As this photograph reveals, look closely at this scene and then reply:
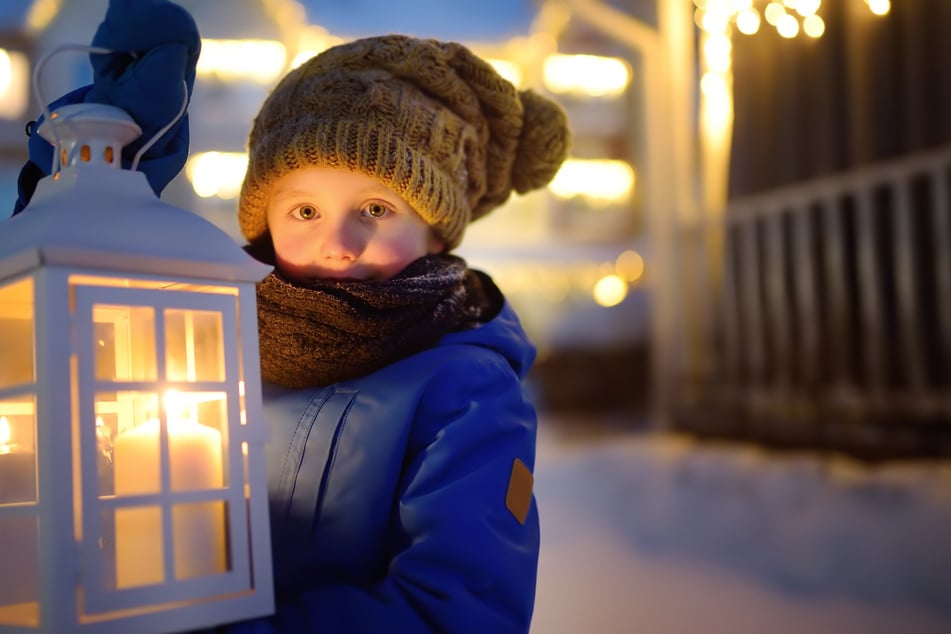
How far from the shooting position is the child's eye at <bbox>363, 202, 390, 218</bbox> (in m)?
0.89

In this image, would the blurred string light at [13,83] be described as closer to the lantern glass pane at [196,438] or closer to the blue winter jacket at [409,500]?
the blue winter jacket at [409,500]

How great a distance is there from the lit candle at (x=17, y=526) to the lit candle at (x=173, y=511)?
0.26ft

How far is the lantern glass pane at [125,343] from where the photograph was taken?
567 mm

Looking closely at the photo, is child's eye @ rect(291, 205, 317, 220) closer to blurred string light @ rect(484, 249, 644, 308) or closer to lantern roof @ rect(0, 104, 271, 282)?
lantern roof @ rect(0, 104, 271, 282)

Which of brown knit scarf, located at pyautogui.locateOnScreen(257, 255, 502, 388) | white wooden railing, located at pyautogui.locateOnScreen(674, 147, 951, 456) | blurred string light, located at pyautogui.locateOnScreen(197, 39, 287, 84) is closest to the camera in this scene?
brown knit scarf, located at pyautogui.locateOnScreen(257, 255, 502, 388)

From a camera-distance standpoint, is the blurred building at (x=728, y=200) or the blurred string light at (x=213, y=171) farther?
the blurred string light at (x=213, y=171)

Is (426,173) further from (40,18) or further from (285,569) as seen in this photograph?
(40,18)

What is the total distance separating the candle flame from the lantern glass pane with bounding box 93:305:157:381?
0.09m

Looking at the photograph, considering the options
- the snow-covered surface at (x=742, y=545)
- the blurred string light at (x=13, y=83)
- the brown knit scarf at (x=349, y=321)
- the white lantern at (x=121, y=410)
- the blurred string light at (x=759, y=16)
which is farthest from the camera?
the blurred string light at (x=13, y=83)

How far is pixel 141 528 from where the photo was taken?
1.82 ft

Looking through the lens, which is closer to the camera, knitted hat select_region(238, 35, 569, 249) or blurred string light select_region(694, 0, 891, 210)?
knitted hat select_region(238, 35, 569, 249)

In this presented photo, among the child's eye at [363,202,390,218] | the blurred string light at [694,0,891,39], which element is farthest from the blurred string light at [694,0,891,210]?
the child's eye at [363,202,390,218]

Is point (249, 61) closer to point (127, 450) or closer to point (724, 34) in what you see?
point (724, 34)

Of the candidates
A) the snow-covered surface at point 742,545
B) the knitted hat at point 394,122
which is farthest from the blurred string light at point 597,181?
the knitted hat at point 394,122
